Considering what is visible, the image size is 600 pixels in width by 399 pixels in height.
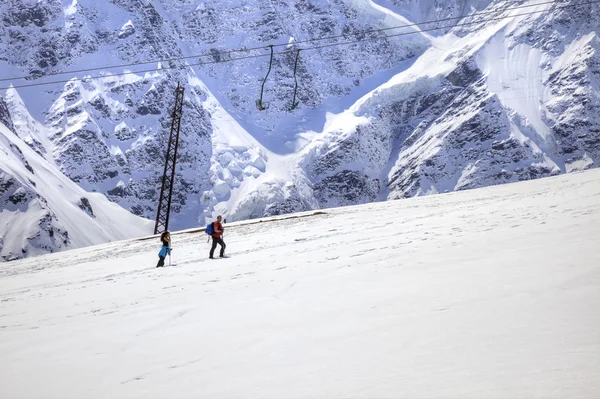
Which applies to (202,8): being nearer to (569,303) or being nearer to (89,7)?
(89,7)

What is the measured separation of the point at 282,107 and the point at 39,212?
75341 millimetres

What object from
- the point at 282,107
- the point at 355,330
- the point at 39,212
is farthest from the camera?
the point at 282,107

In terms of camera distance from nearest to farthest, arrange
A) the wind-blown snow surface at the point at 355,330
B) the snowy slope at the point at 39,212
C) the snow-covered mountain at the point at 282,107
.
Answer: the wind-blown snow surface at the point at 355,330 < the snowy slope at the point at 39,212 < the snow-covered mountain at the point at 282,107

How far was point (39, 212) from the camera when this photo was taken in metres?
67.2

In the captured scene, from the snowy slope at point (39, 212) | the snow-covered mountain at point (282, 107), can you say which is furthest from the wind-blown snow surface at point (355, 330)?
the snow-covered mountain at point (282, 107)

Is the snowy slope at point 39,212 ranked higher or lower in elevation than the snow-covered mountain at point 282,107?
lower

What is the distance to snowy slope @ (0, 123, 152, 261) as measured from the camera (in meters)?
64.2

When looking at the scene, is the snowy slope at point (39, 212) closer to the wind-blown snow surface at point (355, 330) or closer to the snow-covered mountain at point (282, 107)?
the snow-covered mountain at point (282, 107)

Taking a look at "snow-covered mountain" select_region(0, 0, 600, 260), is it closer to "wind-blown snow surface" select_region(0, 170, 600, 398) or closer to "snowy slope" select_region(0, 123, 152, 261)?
"snowy slope" select_region(0, 123, 152, 261)

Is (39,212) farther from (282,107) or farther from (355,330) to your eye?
(282,107)

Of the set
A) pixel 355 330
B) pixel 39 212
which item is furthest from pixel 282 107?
pixel 355 330

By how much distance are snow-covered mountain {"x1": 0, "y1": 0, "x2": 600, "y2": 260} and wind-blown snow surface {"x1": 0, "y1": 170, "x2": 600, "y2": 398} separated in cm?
9325

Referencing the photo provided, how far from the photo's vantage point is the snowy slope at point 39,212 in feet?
211

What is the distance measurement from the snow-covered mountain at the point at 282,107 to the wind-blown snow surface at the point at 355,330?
9325cm
